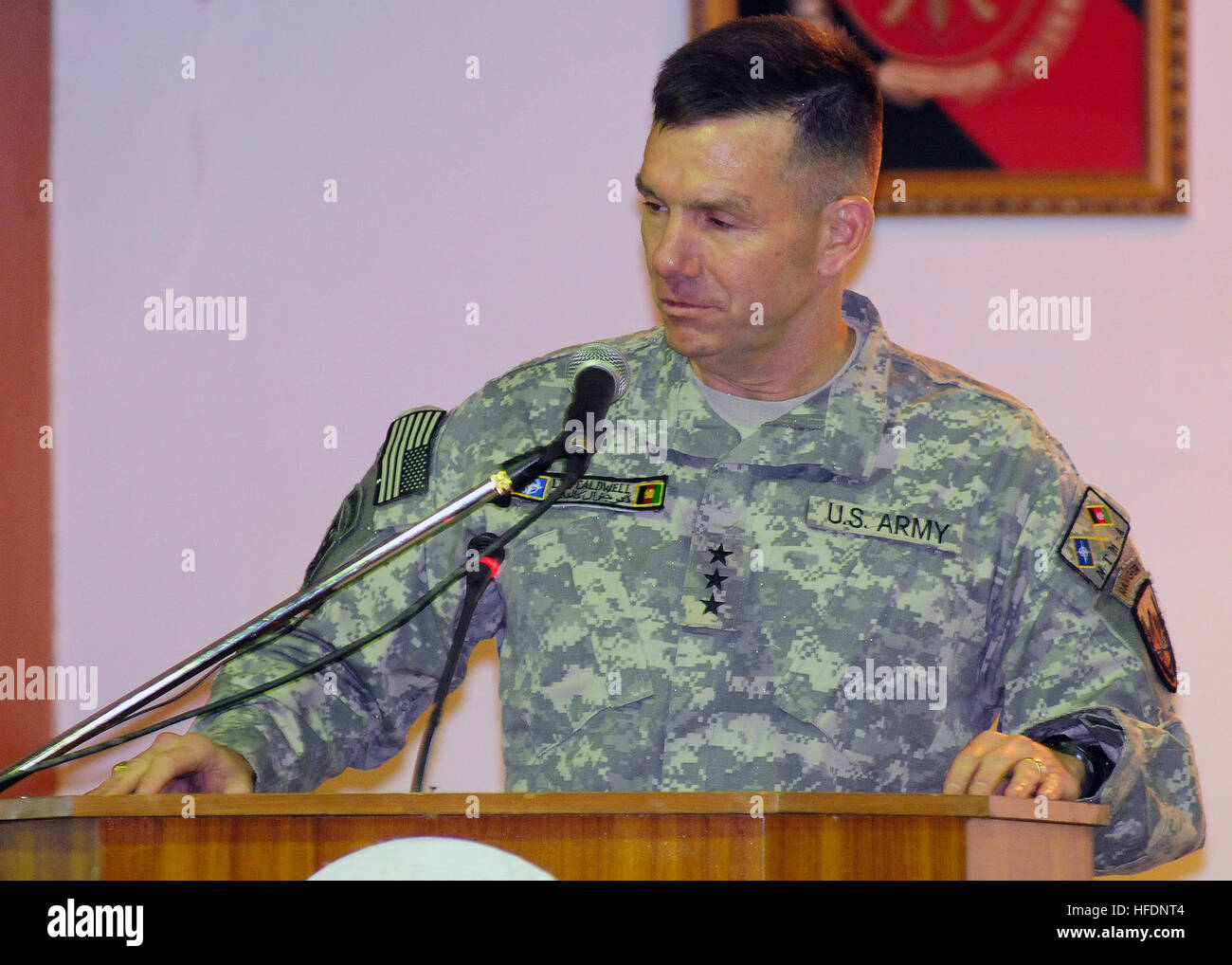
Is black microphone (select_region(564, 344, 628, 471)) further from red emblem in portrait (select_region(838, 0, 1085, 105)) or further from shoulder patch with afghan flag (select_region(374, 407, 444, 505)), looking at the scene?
red emblem in portrait (select_region(838, 0, 1085, 105))

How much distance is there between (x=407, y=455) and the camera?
7.11ft

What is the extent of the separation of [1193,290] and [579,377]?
59.5 inches

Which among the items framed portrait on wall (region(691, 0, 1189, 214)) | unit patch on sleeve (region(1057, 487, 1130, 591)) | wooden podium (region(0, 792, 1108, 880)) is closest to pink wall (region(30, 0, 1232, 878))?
framed portrait on wall (region(691, 0, 1189, 214))

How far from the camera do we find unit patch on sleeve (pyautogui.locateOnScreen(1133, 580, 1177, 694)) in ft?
6.31

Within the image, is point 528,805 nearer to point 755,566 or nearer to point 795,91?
point 755,566

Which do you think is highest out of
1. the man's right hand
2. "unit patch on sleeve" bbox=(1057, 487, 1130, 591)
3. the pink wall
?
the pink wall

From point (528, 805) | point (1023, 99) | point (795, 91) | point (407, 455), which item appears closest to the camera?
point (528, 805)

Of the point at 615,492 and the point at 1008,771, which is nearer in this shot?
the point at 1008,771

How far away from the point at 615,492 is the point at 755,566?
0.74ft

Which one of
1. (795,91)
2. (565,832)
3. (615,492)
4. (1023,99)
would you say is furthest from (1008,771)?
(1023,99)

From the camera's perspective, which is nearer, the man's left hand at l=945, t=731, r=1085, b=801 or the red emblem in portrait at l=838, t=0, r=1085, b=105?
the man's left hand at l=945, t=731, r=1085, b=801

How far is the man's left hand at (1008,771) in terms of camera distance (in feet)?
4.76

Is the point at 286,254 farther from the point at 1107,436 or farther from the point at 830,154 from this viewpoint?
the point at 1107,436

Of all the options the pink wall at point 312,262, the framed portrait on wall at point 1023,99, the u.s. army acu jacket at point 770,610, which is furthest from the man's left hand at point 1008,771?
the framed portrait on wall at point 1023,99
